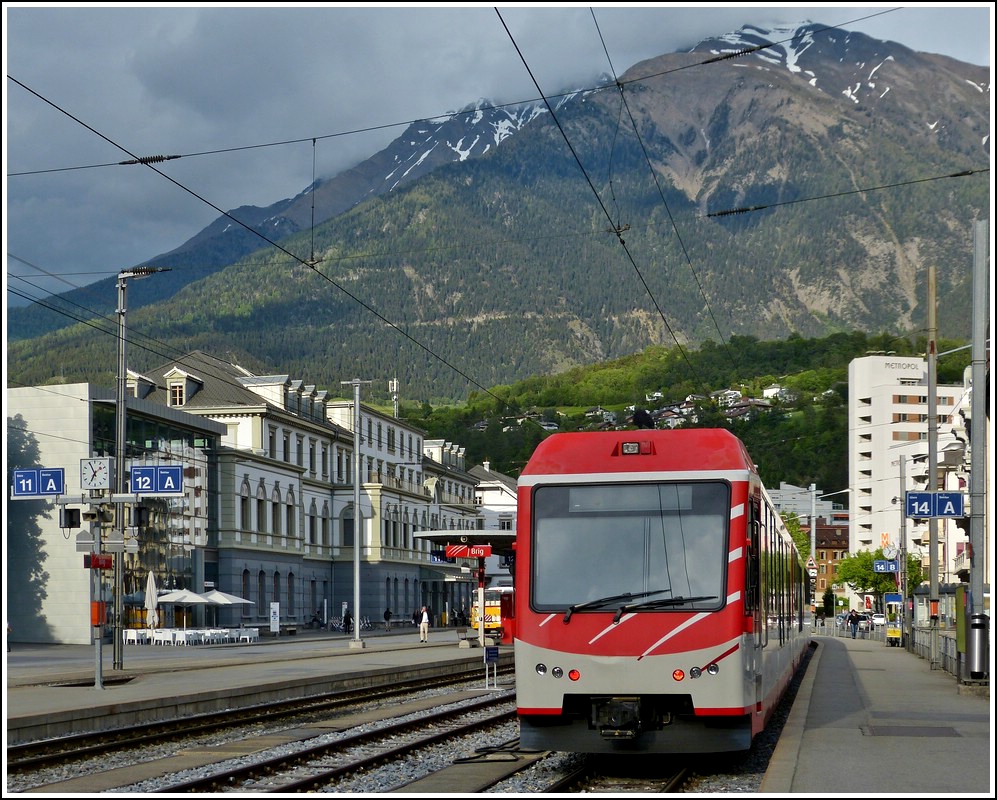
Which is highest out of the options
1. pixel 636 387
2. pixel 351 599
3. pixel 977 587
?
pixel 636 387

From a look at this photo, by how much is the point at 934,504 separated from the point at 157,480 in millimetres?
16634

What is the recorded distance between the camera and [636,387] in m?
80.5

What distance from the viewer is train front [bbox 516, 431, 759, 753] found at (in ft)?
45.0

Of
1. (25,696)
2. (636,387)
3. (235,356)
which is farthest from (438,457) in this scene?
(25,696)

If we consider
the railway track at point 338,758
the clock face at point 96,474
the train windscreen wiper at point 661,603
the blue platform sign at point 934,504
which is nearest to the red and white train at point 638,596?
the train windscreen wiper at point 661,603

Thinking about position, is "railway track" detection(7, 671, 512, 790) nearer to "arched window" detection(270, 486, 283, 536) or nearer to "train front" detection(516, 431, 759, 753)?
"train front" detection(516, 431, 759, 753)

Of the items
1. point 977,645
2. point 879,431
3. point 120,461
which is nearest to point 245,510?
point 120,461

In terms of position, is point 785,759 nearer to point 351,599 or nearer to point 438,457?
point 351,599

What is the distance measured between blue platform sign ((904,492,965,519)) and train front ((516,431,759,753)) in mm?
11291

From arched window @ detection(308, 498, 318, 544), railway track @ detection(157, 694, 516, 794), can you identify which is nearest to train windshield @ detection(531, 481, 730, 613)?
railway track @ detection(157, 694, 516, 794)

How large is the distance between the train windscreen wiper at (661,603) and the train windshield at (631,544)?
0.01 metres

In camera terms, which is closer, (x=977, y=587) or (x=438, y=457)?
(x=977, y=587)

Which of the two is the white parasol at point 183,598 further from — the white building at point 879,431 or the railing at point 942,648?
the white building at point 879,431

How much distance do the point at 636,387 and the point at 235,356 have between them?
1874 inches
